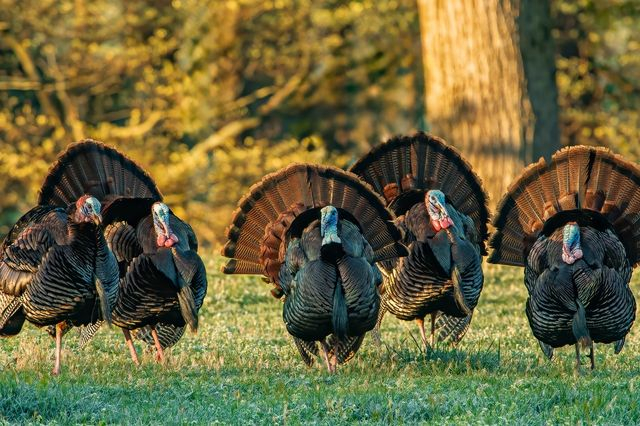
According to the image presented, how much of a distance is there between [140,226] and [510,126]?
7303 mm

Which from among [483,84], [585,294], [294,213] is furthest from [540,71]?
[585,294]

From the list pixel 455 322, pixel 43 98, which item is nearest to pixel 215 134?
pixel 43 98

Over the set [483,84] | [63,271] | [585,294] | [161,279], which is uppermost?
[483,84]

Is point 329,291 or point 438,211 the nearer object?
point 329,291

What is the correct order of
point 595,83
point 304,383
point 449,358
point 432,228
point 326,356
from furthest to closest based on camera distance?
1. point 595,83
2. point 432,228
3. point 449,358
4. point 326,356
5. point 304,383

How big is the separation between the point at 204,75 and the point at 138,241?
1476 centimetres

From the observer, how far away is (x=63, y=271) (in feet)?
24.1

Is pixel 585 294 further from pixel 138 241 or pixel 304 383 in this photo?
pixel 138 241

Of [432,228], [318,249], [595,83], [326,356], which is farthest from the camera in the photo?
[595,83]

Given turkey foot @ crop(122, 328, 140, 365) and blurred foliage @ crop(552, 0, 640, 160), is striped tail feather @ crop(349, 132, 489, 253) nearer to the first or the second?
turkey foot @ crop(122, 328, 140, 365)

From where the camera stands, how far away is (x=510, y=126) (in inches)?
568

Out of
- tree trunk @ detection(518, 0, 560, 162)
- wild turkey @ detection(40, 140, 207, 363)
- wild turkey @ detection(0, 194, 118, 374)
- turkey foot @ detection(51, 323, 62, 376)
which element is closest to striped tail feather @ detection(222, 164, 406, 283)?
wild turkey @ detection(40, 140, 207, 363)

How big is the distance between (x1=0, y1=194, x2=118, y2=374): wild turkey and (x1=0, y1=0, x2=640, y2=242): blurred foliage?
1402cm

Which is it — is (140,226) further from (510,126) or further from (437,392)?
(510,126)
